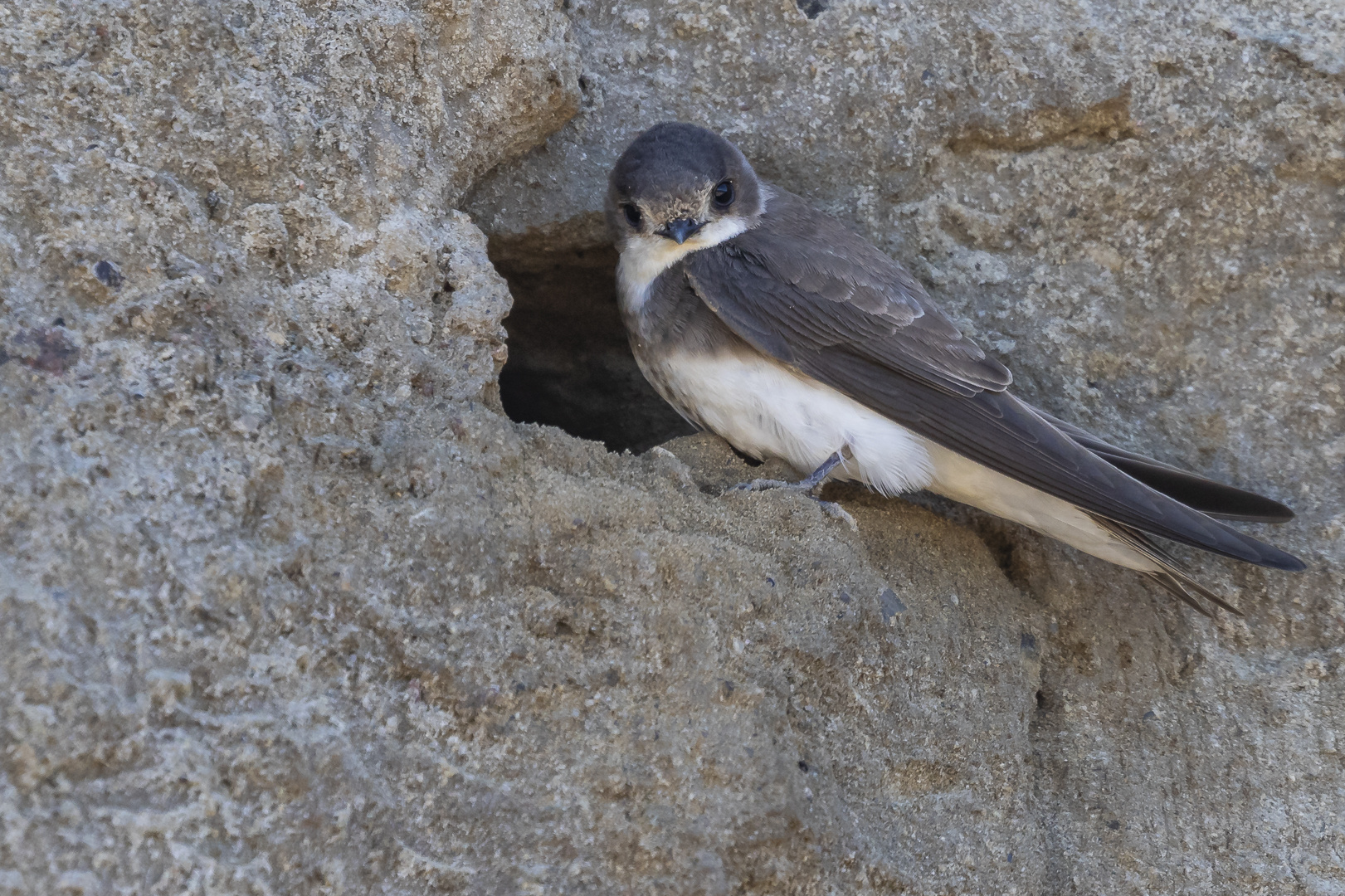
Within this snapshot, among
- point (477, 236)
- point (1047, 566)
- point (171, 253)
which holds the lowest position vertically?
point (1047, 566)

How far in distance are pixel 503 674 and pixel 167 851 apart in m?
0.45

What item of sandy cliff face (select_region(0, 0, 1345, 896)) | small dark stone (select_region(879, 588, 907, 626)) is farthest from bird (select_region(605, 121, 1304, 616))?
small dark stone (select_region(879, 588, 907, 626))

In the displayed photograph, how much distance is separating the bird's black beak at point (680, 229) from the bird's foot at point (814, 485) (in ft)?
1.79

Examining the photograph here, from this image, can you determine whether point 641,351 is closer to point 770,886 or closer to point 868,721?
point 868,721

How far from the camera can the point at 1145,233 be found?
2.47 metres

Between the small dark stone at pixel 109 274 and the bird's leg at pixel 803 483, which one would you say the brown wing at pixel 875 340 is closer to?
the bird's leg at pixel 803 483

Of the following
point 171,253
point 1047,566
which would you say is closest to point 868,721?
point 1047,566

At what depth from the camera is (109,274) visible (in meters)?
1.52

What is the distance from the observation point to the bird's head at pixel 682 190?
2324 mm

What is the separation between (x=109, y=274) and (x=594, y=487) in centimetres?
74

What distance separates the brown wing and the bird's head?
78 millimetres

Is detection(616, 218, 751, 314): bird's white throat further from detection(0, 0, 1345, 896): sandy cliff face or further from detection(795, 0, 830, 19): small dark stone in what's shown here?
detection(795, 0, 830, 19): small dark stone

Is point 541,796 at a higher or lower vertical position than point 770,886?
higher

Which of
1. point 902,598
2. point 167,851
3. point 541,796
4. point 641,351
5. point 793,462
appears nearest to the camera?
point 167,851
